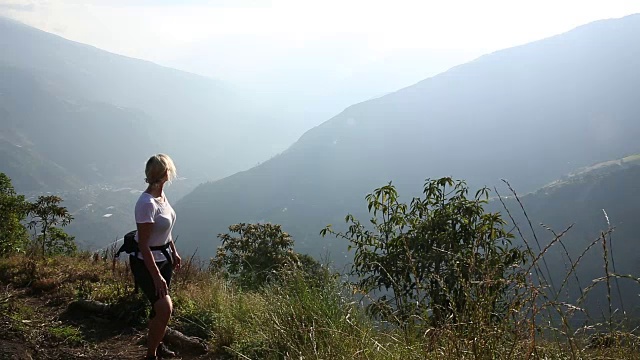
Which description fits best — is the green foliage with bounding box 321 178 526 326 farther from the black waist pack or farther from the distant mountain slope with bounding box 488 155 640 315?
the distant mountain slope with bounding box 488 155 640 315

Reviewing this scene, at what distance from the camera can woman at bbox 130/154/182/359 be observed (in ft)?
12.9

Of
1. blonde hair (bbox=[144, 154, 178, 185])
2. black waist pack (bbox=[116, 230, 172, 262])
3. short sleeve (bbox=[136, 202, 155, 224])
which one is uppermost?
blonde hair (bbox=[144, 154, 178, 185])

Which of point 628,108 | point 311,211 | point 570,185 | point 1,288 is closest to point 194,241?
point 311,211

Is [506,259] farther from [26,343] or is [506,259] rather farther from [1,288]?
[1,288]

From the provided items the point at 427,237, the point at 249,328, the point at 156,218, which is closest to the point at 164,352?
the point at 249,328

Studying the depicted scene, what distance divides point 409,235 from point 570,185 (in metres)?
129

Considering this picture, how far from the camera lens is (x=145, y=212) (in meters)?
3.94

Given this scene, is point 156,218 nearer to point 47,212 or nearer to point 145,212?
point 145,212

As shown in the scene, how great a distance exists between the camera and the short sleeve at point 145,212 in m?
3.91

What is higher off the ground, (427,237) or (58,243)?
(58,243)

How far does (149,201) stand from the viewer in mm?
4000

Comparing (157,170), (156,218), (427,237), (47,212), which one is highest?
(47,212)

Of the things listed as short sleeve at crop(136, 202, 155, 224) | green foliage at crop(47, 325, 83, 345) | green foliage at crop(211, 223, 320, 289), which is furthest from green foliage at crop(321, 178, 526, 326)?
green foliage at crop(211, 223, 320, 289)

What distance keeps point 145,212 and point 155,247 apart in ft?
1.27
